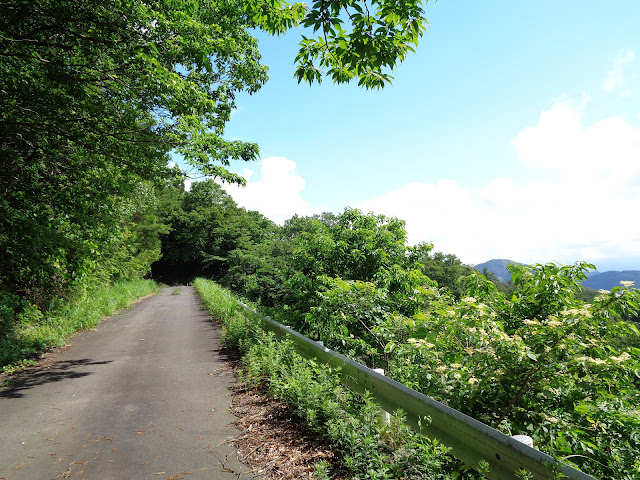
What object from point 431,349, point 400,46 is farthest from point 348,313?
point 400,46

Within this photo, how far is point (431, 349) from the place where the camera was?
13.4ft

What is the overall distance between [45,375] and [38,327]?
3.73 meters

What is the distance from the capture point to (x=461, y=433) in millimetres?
2609

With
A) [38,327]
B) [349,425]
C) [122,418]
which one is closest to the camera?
[349,425]

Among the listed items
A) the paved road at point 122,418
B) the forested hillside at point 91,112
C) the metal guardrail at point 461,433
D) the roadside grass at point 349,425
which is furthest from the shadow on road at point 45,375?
the metal guardrail at point 461,433

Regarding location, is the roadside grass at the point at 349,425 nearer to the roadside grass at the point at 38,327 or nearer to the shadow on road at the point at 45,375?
the shadow on road at the point at 45,375

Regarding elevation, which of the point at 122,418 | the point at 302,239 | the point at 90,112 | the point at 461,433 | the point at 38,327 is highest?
the point at 90,112

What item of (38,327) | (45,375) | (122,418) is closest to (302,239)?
(122,418)

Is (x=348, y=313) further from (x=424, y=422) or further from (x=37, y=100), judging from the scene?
(x=37, y=100)

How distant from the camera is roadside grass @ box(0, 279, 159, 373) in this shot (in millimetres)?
7484

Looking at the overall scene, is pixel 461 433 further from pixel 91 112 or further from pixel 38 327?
pixel 38 327

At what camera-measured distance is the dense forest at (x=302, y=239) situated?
10.3ft

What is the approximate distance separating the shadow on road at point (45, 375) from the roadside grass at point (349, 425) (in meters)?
3.64

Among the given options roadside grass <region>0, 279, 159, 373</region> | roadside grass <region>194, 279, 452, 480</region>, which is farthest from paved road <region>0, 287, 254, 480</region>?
roadside grass <region>194, 279, 452, 480</region>
